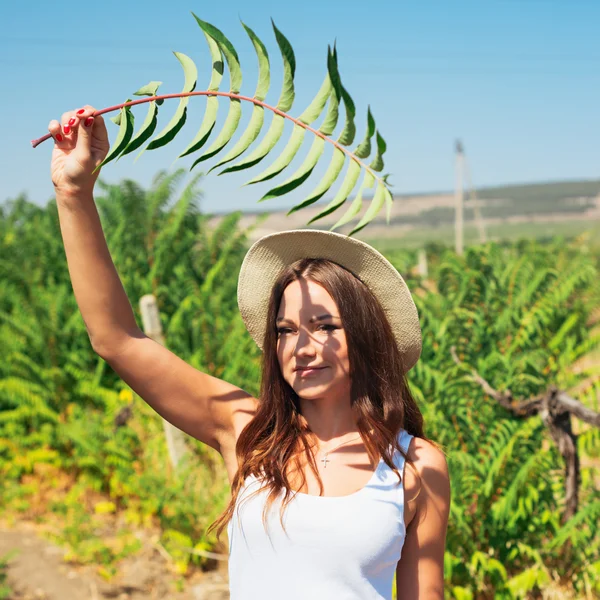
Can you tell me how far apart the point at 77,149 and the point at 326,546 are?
91 cm

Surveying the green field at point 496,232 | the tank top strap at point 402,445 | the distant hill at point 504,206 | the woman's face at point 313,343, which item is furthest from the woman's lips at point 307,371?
the green field at point 496,232

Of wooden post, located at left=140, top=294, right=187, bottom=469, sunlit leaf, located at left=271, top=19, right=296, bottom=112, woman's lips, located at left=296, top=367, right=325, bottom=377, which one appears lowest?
wooden post, located at left=140, top=294, right=187, bottom=469

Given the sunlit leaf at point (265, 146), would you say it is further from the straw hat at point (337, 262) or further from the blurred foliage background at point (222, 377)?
the blurred foliage background at point (222, 377)

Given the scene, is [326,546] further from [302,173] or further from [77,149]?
[77,149]

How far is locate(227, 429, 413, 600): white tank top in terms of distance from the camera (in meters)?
1.46

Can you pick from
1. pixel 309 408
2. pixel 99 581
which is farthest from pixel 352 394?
pixel 99 581

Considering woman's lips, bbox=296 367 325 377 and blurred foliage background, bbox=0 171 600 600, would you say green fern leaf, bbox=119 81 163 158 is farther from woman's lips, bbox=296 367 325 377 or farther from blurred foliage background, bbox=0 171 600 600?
blurred foliage background, bbox=0 171 600 600

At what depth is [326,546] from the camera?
1458mm

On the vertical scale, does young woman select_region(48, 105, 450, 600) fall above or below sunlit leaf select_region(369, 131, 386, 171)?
below

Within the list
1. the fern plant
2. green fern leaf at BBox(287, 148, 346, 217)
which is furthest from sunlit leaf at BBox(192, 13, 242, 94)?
green fern leaf at BBox(287, 148, 346, 217)

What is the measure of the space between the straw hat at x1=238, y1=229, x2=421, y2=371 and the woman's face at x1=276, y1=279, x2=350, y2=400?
100mm

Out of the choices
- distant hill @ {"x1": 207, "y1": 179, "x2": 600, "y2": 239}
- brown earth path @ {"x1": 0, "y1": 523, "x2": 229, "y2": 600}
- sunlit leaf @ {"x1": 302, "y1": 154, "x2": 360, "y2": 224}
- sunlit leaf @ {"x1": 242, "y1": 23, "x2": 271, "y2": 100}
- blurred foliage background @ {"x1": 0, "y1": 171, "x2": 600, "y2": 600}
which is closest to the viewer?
sunlit leaf @ {"x1": 302, "y1": 154, "x2": 360, "y2": 224}

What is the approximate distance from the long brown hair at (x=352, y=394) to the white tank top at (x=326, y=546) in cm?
6

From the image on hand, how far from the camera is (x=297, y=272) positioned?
5.48 feet
